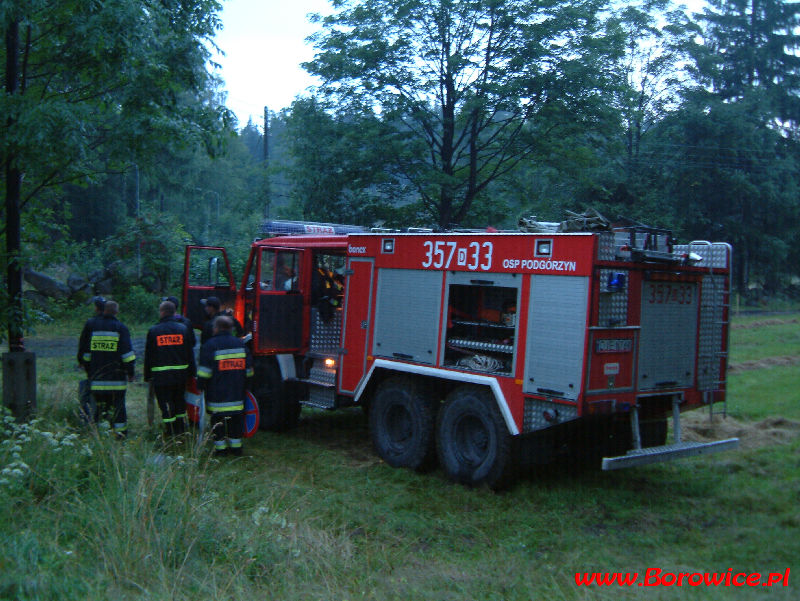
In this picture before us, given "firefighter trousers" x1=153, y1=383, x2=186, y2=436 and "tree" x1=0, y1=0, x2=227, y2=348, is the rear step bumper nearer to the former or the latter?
"firefighter trousers" x1=153, y1=383, x2=186, y2=436

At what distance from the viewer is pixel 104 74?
27.6 feet

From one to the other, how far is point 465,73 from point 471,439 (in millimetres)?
9439

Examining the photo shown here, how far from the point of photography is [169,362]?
8.31 meters

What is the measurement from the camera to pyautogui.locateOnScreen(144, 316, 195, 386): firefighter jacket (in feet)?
27.1

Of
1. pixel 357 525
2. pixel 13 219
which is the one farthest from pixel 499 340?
pixel 13 219

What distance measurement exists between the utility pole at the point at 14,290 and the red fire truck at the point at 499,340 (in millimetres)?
2019

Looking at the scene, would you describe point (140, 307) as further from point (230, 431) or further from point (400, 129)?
point (230, 431)

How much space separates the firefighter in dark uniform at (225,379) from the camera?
26.1 feet

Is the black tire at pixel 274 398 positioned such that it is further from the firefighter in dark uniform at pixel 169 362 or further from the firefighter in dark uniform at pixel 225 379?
the firefighter in dark uniform at pixel 225 379

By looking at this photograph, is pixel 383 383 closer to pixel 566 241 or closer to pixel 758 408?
pixel 566 241

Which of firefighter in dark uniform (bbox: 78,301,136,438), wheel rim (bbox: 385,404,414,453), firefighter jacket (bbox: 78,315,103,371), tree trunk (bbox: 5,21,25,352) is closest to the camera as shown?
tree trunk (bbox: 5,21,25,352)

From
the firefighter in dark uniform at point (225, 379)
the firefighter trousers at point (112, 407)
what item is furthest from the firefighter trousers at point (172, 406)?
the firefighter in dark uniform at point (225, 379)

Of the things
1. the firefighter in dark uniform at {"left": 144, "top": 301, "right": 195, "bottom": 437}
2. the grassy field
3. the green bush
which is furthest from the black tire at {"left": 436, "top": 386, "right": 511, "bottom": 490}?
the green bush

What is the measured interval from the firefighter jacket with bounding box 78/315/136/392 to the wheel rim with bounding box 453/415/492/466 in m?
3.74
